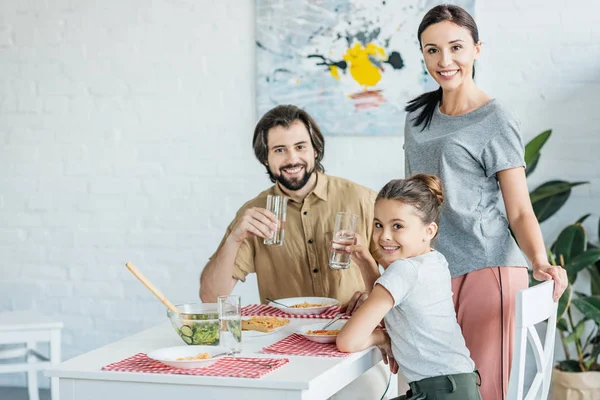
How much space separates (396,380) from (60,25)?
2245 millimetres

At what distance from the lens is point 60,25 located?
12.7ft

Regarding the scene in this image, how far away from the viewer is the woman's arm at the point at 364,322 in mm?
1826

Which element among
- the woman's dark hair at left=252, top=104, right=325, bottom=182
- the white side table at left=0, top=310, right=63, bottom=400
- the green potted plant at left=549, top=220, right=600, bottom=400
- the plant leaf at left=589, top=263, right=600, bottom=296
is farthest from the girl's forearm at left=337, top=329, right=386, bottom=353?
the white side table at left=0, top=310, right=63, bottom=400

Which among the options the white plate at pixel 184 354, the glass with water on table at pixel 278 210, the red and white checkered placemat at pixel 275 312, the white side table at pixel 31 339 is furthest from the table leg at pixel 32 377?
the white plate at pixel 184 354

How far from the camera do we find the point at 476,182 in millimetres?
2111

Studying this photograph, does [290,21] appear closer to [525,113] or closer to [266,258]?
[525,113]

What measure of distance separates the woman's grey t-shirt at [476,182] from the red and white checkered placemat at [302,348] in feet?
1.35

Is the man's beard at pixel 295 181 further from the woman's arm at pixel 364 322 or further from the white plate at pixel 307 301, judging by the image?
the woman's arm at pixel 364 322

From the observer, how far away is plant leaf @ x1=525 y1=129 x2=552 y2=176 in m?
3.13

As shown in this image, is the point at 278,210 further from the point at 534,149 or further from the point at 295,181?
the point at 534,149

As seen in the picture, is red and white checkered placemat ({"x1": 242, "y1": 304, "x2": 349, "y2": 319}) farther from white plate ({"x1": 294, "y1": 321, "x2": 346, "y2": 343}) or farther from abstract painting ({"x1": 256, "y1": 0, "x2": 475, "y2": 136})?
abstract painting ({"x1": 256, "y1": 0, "x2": 475, "y2": 136})

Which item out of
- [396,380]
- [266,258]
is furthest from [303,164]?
[396,380]

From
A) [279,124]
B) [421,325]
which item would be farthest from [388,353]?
[279,124]

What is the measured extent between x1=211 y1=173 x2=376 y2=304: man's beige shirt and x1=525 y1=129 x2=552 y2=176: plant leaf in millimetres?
848
